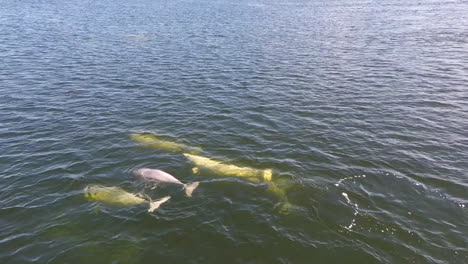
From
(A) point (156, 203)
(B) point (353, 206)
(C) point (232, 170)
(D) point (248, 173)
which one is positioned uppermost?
(B) point (353, 206)

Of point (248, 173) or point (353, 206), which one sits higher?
point (353, 206)

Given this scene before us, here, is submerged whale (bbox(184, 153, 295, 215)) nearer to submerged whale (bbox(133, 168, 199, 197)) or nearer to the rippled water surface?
the rippled water surface

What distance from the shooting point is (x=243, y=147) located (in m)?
22.2

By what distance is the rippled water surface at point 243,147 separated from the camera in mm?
14336

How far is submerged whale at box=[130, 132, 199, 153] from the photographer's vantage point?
22.0m

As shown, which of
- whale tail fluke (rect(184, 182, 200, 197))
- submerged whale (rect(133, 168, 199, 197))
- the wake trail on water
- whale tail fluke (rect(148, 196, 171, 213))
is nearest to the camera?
the wake trail on water

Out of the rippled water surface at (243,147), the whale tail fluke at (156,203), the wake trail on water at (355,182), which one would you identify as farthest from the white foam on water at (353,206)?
the whale tail fluke at (156,203)

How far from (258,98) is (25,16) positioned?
202 feet

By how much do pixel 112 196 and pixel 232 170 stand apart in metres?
6.60

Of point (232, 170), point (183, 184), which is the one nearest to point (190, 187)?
point (183, 184)

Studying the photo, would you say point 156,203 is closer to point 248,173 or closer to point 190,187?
point 190,187

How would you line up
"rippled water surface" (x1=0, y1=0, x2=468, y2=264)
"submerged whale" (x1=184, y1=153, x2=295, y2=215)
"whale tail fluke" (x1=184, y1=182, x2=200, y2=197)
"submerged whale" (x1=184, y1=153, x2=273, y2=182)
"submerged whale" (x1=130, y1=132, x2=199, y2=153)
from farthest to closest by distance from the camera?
"submerged whale" (x1=130, y1=132, x2=199, y2=153)
"submerged whale" (x1=184, y1=153, x2=273, y2=182)
"whale tail fluke" (x1=184, y1=182, x2=200, y2=197)
"submerged whale" (x1=184, y1=153, x2=295, y2=215)
"rippled water surface" (x1=0, y1=0, x2=468, y2=264)

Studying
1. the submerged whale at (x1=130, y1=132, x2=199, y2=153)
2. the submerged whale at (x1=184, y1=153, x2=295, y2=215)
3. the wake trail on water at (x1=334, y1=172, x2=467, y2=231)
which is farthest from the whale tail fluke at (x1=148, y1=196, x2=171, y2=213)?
the wake trail on water at (x1=334, y1=172, x2=467, y2=231)

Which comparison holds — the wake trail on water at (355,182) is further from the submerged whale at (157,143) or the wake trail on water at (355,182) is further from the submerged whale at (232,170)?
the submerged whale at (157,143)
